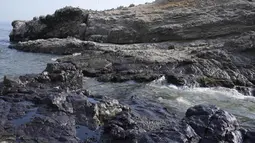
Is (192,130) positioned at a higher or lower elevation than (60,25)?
lower

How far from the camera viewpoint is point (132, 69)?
84.7 ft

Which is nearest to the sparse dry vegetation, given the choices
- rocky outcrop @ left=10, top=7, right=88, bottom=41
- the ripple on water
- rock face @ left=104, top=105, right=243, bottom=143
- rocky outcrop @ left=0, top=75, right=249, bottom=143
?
rocky outcrop @ left=10, top=7, right=88, bottom=41

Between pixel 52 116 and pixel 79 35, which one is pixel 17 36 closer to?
pixel 79 35

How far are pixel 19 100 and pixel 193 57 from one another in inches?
645

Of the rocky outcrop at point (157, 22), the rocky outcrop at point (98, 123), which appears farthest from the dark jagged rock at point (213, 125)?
the rocky outcrop at point (157, 22)

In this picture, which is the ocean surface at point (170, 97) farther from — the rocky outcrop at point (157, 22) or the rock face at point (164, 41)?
the rocky outcrop at point (157, 22)

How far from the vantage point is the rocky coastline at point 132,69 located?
438 inches

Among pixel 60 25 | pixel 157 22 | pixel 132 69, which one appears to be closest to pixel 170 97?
pixel 132 69

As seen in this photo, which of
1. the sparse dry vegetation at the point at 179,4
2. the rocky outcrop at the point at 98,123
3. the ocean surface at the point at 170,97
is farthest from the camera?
the sparse dry vegetation at the point at 179,4

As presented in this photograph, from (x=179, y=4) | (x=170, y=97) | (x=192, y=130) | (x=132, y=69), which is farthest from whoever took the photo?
(x=179, y=4)

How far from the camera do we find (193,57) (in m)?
27.8

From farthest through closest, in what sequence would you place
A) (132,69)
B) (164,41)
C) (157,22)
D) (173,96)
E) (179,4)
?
1. (179,4)
2. (157,22)
3. (164,41)
4. (132,69)
5. (173,96)

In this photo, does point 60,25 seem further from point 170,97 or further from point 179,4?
point 170,97

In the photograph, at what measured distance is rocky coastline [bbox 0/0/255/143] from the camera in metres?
11.1
